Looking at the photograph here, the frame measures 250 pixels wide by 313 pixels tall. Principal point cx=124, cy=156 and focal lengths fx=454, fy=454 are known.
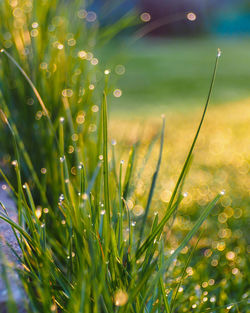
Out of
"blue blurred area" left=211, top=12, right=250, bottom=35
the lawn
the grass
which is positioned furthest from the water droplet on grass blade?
"blue blurred area" left=211, top=12, right=250, bottom=35

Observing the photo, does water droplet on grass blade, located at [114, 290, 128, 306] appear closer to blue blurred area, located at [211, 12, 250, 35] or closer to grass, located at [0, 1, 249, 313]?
grass, located at [0, 1, 249, 313]

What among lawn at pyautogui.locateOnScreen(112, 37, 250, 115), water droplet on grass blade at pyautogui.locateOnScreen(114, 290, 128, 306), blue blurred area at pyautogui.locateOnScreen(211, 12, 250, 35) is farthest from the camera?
blue blurred area at pyautogui.locateOnScreen(211, 12, 250, 35)

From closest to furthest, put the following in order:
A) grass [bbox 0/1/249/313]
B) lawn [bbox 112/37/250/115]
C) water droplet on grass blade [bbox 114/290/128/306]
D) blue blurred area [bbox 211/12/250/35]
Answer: water droplet on grass blade [bbox 114/290/128/306], grass [bbox 0/1/249/313], lawn [bbox 112/37/250/115], blue blurred area [bbox 211/12/250/35]

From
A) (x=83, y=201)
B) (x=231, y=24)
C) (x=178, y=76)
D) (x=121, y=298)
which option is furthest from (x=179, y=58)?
(x=121, y=298)

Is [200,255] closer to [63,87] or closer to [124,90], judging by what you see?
[63,87]

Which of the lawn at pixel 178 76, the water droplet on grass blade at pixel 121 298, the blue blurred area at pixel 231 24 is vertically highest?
the blue blurred area at pixel 231 24

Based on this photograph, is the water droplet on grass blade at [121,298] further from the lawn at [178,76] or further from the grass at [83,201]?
the lawn at [178,76]

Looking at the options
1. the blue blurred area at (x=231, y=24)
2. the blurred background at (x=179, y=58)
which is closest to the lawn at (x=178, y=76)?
the blurred background at (x=179, y=58)

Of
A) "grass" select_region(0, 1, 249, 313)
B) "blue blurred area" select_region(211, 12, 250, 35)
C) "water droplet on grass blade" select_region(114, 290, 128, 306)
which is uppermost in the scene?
"blue blurred area" select_region(211, 12, 250, 35)

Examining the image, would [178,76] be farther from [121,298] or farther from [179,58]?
[121,298]
